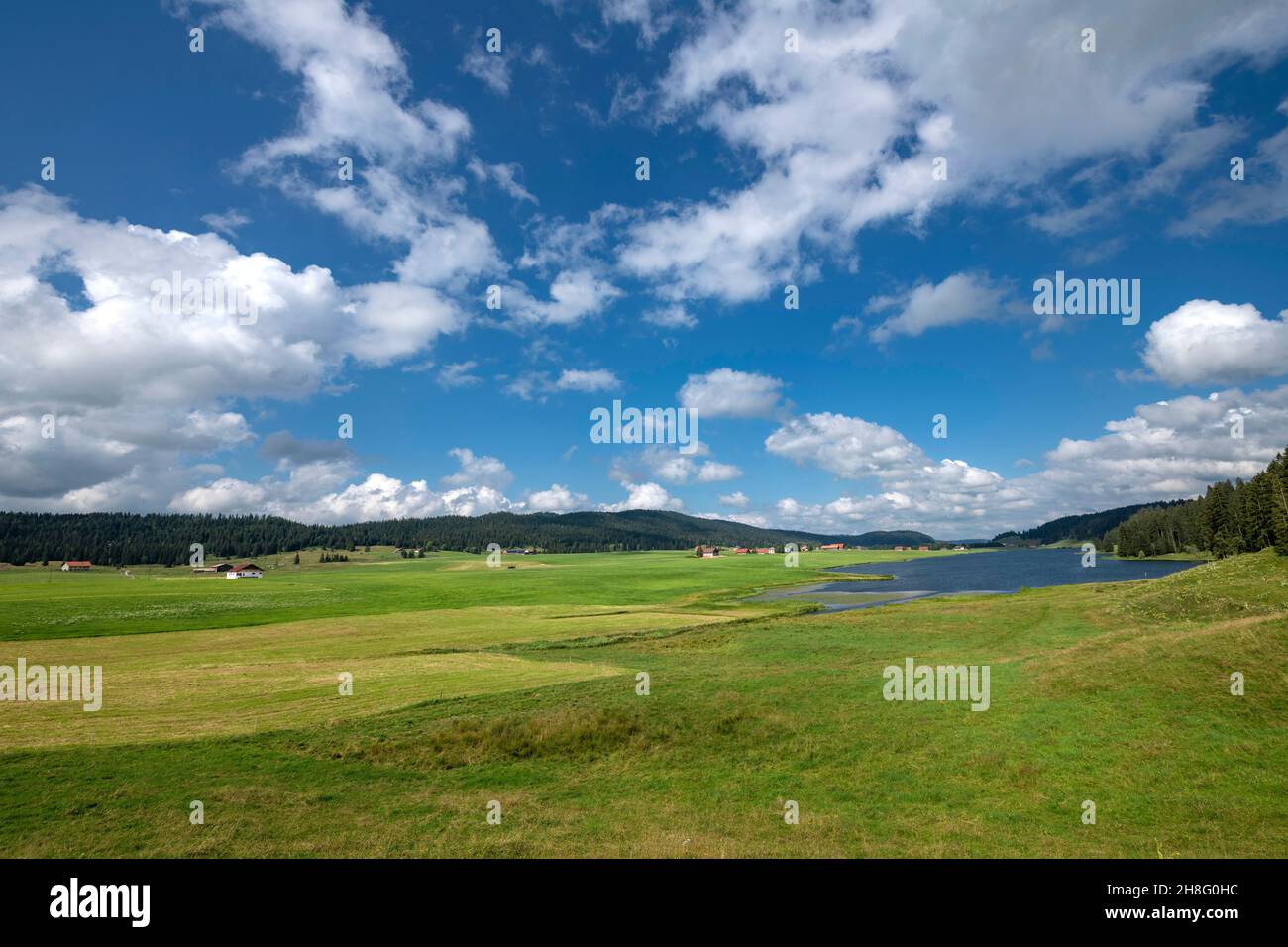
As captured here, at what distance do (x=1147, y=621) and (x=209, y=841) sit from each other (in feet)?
188

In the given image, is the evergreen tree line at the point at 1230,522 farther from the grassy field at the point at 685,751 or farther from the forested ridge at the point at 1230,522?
the grassy field at the point at 685,751

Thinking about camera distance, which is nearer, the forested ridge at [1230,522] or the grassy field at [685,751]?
the grassy field at [685,751]

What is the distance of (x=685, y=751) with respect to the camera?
24.4 m

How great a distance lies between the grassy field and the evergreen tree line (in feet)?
164

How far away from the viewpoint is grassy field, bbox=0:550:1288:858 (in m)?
16.4

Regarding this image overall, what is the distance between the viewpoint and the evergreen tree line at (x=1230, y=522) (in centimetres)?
8361

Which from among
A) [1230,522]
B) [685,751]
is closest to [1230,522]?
[1230,522]

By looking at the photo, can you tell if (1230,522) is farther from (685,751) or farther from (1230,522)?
(685,751)

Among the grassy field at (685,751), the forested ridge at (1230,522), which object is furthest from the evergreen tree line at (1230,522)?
the grassy field at (685,751)

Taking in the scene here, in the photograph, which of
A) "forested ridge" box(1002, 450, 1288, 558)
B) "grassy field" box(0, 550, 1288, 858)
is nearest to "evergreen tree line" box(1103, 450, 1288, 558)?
"forested ridge" box(1002, 450, 1288, 558)

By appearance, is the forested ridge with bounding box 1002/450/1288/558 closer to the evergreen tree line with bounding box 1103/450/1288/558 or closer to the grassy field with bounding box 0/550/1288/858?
the evergreen tree line with bounding box 1103/450/1288/558

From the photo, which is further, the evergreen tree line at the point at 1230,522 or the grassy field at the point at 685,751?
the evergreen tree line at the point at 1230,522

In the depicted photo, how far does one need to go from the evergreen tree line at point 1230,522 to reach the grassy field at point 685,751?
49.9m
